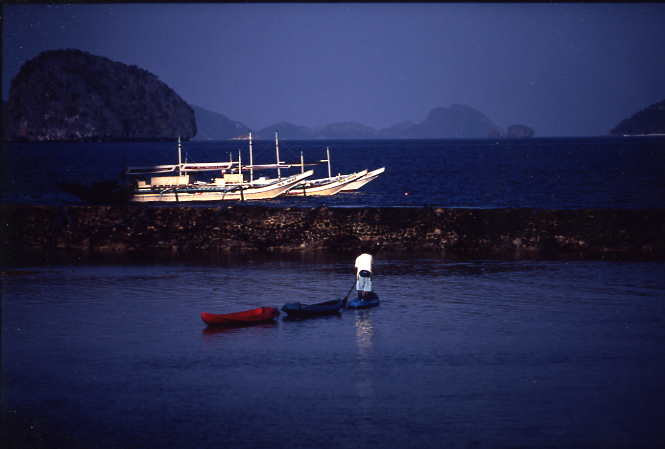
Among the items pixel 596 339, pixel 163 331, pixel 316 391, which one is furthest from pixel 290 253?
pixel 316 391

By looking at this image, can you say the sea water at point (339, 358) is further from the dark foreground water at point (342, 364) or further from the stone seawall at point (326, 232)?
the stone seawall at point (326, 232)

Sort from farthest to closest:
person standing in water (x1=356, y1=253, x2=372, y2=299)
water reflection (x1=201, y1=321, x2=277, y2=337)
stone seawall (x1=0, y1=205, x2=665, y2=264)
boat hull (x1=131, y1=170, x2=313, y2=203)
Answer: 1. boat hull (x1=131, y1=170, x2=313, y2=203)
2. stone seawall (x1=0, y1=205, x2=665, y2=264)
3. person standing in water (x1=356, y1=253, x2=372, y2=299)
4. water reflection (x1=201, y1=321, x2=277, y2=337)

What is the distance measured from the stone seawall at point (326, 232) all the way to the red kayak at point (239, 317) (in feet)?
39.8

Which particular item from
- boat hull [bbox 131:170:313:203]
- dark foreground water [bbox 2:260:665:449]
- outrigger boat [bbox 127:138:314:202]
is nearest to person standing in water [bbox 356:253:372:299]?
dark foreground water [bbox 2:260:665:449]

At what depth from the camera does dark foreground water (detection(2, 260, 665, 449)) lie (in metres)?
11.7

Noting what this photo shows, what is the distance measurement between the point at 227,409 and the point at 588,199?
65948mm

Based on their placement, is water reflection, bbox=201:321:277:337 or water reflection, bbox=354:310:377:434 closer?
water reflection, bbox=354:310:377:434

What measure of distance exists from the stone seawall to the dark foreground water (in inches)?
227

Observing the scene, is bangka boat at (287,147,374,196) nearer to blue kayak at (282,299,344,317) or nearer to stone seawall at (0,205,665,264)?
stone seawall at (0,205,665,264)

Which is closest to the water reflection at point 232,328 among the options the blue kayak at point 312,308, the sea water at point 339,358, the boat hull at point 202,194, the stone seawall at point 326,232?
the sea water at point 339,358

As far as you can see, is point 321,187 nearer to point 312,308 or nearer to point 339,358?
point 312,308

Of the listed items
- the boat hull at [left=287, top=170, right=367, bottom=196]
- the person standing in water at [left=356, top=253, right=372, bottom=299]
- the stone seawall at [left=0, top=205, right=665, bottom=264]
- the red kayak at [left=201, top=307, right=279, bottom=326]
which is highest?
the boat hull at [left=287, top=170, right=367, bottom=196]

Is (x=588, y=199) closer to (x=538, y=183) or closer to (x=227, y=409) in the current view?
(x=538, y=183)

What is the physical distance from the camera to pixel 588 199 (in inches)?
2894
